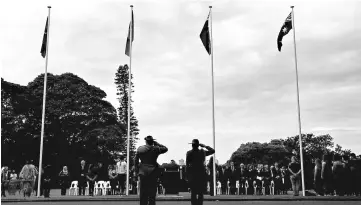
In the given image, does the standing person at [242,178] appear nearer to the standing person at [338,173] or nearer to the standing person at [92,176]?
the standing person at [338,173]

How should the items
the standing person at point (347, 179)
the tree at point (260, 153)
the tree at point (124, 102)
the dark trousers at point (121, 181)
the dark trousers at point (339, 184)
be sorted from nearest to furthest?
the dark trousers at point (339, 184) → the standing person at point (347, 179) → the dark trousers at point (121, 181) → the tree at point (124, 102) → the tree at point (260, 153)

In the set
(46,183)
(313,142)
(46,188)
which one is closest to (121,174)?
(46,183)

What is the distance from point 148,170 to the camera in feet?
35.1

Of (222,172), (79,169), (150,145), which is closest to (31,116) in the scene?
(79,169)

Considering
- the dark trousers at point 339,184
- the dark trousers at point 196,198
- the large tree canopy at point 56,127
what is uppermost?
the large tree canopy at point 56,127

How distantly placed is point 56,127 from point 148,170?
38096 mm

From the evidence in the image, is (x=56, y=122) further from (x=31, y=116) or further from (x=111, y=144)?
(x=111, y=144)

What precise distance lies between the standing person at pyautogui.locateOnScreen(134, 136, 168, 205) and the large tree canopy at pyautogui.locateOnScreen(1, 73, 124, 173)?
35.7 metres

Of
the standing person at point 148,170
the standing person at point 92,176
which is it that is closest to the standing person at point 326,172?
the standing person at point 92,176

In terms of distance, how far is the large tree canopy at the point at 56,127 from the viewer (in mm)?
45281

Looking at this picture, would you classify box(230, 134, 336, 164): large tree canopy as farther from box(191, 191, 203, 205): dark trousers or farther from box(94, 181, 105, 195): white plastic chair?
box(191, 191, 203, 205): dark trousers

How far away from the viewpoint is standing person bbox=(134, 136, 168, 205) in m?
10.7

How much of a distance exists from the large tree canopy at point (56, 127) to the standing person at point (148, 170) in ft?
117

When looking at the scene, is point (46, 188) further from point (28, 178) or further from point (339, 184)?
point (339, 184)
